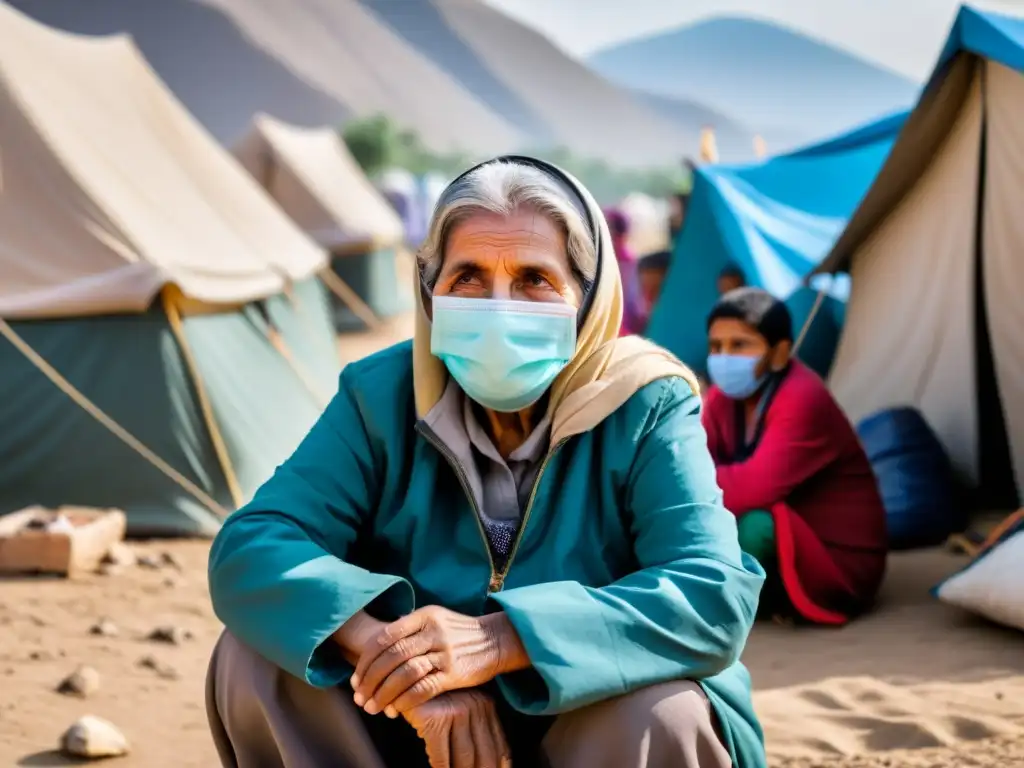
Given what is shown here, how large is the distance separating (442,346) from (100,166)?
4.74 m

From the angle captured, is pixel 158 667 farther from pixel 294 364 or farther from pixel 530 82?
pixel 530 82

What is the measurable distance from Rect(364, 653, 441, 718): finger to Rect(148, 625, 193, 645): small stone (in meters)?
2.65

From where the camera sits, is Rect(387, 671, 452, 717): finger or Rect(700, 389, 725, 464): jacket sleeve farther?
Rect(700, 389, 725, 464): jacket sleeve

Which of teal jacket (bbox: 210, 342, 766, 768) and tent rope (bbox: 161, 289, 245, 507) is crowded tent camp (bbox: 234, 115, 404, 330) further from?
teal jacket (bbox: 210, 342, 766, 768)

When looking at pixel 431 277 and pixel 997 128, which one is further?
pixel 997 128

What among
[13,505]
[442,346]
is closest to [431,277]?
[442,346]

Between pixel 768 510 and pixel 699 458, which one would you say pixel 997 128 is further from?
pixel 699 458

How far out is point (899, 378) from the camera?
616 cm

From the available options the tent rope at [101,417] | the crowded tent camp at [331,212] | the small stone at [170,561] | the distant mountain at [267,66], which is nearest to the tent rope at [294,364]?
the tent rope at [101,417]

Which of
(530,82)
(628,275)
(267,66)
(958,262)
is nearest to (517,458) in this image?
(958,262)

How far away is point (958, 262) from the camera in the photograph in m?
5.83

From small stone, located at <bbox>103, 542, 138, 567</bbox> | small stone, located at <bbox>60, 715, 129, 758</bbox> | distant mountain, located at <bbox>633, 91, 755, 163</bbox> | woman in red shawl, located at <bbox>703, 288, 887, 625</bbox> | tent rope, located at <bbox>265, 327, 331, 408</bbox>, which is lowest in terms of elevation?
small stone, located at <bbox>103, 542, 138, 567</bbox>

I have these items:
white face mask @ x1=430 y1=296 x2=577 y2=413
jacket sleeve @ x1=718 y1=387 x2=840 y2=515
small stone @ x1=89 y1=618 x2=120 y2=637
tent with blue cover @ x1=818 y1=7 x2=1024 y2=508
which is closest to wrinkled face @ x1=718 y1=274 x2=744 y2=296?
tent with blue cover @ x1=818 y1=7 x2=1024 y2=508

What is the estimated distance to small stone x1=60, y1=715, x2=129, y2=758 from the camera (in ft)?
10.2
